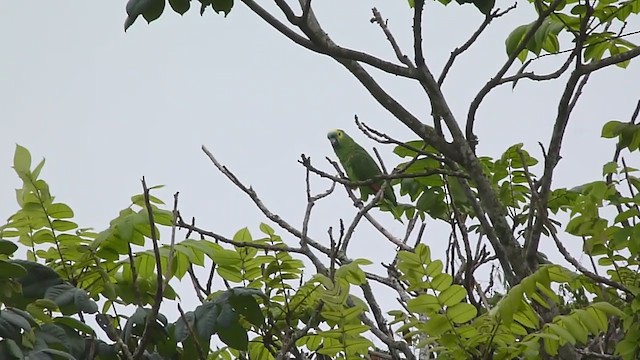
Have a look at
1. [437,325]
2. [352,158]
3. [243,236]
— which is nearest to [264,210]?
[243,236]

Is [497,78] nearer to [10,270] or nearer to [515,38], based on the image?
[515,38]

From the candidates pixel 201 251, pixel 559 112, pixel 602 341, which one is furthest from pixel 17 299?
pixel 602 341

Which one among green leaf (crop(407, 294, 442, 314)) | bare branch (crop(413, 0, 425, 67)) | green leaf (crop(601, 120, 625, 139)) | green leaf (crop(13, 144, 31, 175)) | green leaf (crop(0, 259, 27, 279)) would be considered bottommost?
green leaf (crop(407, 294, 442, 314))

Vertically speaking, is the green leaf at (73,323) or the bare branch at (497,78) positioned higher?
the bare branch at (497,78)

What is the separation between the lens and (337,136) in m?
6.10

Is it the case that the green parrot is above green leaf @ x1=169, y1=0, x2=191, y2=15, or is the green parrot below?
above

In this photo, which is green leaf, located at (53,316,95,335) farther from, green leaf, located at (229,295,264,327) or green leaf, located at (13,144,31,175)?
green leaf, located at (13,144,31,175)

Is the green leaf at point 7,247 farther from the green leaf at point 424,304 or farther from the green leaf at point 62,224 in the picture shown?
the green leaf at point 424,304

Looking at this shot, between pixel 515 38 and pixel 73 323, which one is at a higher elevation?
pixel 515 38

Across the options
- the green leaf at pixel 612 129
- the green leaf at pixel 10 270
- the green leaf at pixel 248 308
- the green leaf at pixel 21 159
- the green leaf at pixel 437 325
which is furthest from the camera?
the green leaf at pixel 612 129

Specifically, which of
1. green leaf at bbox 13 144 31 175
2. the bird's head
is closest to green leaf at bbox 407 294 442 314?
green leaf at bbox 13 144 31 175

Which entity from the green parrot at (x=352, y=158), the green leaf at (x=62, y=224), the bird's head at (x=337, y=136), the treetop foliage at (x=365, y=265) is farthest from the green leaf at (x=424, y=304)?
the bird's head at (x=337, y=136)

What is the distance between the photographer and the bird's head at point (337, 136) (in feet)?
19.9

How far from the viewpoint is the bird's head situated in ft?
19.9
